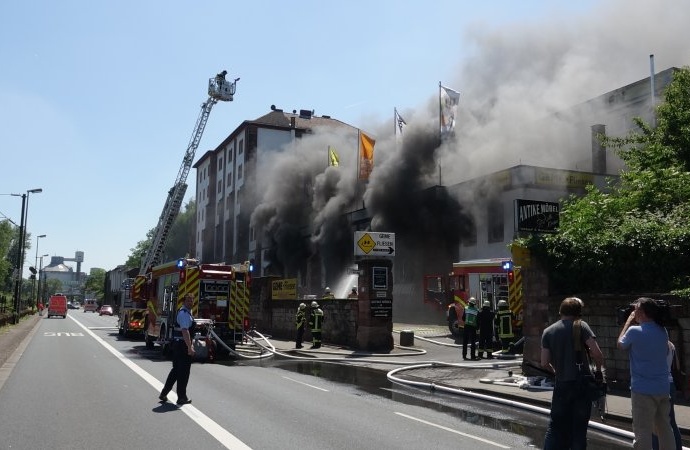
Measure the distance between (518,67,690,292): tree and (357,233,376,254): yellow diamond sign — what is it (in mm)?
5977

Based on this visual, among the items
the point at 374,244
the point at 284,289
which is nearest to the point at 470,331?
the point at 374,244

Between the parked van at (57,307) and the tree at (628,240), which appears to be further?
the parked van at (57,307)

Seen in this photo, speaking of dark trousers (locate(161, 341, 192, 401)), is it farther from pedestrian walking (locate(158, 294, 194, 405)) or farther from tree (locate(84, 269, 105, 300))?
tree (locate(84, 269, 105, 300))

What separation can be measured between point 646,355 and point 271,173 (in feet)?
165

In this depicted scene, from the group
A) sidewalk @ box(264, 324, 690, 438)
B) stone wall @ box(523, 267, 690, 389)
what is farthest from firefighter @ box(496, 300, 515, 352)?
stone wall @ box(523, 267, 690, 389)

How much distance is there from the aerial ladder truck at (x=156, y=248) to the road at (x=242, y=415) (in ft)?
29.8

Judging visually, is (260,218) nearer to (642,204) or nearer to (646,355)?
(642,204)

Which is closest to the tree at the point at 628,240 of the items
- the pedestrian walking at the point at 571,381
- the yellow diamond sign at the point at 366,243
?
the pedestrian walking at the point at 571,381

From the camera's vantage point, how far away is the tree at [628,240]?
398 inches

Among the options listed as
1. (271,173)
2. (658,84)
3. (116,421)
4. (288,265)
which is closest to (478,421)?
(116,421)

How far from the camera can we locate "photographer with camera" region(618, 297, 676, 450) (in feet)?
15.9

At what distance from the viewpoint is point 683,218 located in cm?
1125

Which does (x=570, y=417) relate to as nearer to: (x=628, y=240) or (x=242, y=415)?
(x=242, y=415)

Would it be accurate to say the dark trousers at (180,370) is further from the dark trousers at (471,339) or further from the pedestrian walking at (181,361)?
the dark trousers at (471,339)
